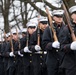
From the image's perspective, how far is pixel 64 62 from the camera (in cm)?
844

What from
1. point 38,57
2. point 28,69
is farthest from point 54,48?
point 28,69

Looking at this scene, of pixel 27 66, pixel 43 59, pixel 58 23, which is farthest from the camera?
pixel 27 66

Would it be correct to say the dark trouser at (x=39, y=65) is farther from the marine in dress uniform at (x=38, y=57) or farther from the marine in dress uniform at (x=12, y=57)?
the marine in dress uniform at (x=12, y=57)

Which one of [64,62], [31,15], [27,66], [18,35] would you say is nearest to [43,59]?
[27,66]

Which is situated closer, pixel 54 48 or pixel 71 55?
pixel 71 55

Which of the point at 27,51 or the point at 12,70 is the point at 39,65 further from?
the point at 12,70

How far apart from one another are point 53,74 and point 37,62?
64.4 inches

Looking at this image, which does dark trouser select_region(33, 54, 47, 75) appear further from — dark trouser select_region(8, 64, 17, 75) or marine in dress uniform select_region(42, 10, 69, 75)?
dark trouser select_region(8, 64, 17, 75)

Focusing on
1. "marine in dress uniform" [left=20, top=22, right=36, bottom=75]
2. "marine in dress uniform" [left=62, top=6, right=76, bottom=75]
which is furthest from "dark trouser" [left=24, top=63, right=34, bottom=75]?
"marine in dress uniform" [left=62, top=6, right=76, bottom=75]

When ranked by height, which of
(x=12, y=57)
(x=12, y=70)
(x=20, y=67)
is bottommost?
(x=12, y=70)

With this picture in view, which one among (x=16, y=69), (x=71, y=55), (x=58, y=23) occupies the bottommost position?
(x=16, y=69)

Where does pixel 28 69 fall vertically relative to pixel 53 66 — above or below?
below

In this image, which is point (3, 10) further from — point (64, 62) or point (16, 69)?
point (64, 62)

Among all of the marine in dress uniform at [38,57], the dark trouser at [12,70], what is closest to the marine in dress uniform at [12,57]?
the dark trouser at [12,70]
